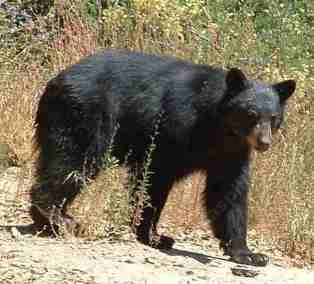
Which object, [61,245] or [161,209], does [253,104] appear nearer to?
[161,209]

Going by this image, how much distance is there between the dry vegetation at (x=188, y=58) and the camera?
24.5 feet

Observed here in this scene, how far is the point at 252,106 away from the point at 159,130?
2.38ft

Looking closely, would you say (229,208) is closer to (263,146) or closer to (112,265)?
(263,146)

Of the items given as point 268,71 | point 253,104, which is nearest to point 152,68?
point 253,104

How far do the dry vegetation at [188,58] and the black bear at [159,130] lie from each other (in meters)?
0.26

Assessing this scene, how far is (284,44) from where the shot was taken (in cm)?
1074

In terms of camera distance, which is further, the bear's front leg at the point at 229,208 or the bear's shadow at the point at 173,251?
the bear's front leg at the point at 229,208

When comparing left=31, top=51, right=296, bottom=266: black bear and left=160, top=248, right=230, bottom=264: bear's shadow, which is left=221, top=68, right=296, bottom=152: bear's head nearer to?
left=31, top=51, right=296, bottom=266: black bear

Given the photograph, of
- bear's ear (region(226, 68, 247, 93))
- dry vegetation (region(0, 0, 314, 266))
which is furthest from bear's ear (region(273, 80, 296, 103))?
dry vegetation (region(0, 0, 314, 266))

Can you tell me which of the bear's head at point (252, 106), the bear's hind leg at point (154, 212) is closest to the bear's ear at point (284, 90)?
the bear's head at point (252, 106)

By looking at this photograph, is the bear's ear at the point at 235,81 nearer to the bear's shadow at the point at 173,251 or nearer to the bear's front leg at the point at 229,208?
the bear's front leg at the point at 229,208

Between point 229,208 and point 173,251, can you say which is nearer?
point 173,251

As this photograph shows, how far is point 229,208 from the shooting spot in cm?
731

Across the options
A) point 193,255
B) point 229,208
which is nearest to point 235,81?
point 229,208
